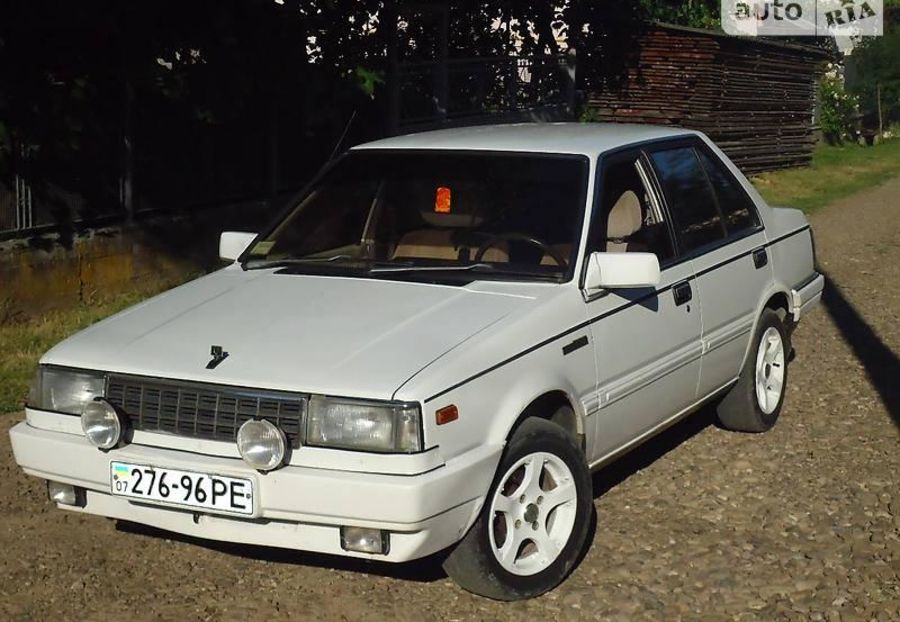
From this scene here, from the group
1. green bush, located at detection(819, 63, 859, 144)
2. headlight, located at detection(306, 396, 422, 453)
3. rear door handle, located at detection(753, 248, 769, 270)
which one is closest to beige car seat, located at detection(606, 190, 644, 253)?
rear door handle, located at detection(753, 248, 769, 270)

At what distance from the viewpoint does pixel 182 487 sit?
4469 mm

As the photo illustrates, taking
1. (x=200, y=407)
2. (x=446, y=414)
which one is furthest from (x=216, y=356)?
(x=446, y=414)

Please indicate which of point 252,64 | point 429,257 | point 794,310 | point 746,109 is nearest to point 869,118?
point 746,109

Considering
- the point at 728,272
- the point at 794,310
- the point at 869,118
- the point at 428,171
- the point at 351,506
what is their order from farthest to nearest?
the point at 869,118, the point at 794,310, the point at 728,272, the point at 428,171, the point at 351,506

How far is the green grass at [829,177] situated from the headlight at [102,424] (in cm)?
1514

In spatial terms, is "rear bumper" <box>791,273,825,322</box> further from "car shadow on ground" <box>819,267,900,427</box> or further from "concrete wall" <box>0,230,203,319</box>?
"concrete wall" <box>0,230,203,319</box>

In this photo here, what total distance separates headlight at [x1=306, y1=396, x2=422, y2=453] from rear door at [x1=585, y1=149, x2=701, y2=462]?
44.1 inches

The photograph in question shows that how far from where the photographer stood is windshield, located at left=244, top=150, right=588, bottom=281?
5.45 m

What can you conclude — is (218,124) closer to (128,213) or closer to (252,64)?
(252,64)

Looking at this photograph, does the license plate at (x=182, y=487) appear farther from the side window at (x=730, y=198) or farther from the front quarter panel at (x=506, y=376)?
the side window at (x=730, y=198)

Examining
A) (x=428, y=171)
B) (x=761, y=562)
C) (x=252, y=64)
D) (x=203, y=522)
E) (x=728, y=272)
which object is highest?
(x=252, y=64)

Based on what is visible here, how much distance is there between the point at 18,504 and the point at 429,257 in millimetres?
2078

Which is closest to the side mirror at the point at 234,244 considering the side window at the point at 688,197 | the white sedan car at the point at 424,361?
the white sedan car at the point at 424,361

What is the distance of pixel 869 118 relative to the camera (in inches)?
1366
